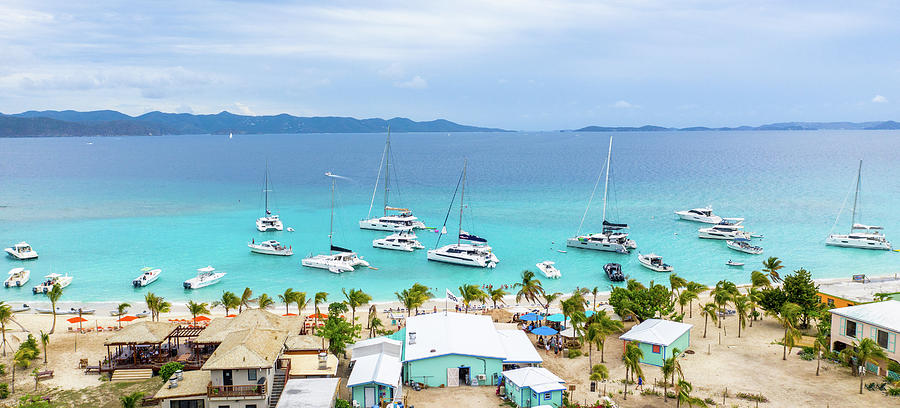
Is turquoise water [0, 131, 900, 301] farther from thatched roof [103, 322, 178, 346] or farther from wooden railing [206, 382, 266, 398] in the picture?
wooden railing [206, 382, 266, 398]

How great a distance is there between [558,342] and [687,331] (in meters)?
7.38

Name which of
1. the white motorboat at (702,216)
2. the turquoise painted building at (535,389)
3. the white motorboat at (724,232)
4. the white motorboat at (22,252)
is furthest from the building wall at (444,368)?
the white motorboat at (702,216)

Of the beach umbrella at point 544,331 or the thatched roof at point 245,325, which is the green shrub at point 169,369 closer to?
the thatched roof at point 245,325

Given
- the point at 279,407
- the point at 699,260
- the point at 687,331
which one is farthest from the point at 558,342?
the point at 699,260

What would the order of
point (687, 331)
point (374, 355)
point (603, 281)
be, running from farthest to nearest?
1. point (603, 281)
2. point (687, 331)
3. point (374, 355)

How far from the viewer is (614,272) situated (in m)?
55.1

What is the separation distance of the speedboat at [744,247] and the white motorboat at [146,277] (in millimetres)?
60480

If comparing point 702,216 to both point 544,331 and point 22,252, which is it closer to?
point 544,331

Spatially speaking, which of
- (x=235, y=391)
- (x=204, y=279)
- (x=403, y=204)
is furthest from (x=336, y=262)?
(x=403, y=204)

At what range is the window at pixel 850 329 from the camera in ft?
103

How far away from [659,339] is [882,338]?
35.9ft

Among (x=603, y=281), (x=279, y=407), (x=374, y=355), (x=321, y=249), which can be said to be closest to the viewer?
(x=279, y=407)

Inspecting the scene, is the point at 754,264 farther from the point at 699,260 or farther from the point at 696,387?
the point at 696,387

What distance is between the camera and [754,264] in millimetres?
61031
